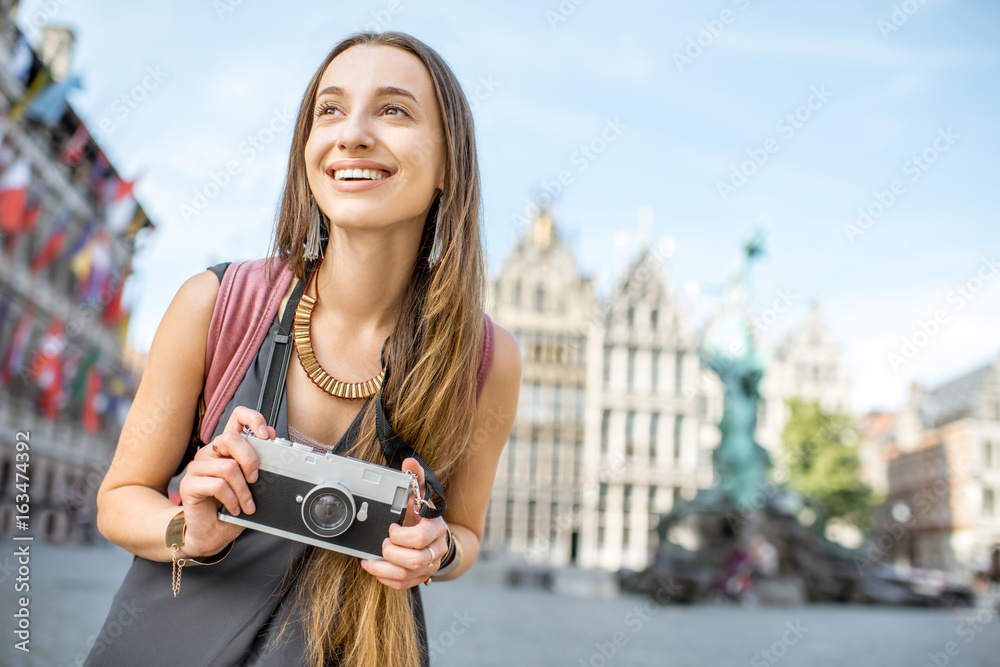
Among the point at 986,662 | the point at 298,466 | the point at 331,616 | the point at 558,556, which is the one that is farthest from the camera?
the point at 558,556

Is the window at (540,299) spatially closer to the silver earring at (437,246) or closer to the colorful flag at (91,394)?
the colorful flag at (91,394)

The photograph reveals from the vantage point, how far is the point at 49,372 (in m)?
20.4

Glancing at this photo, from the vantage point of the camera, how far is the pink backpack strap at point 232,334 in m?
1.40

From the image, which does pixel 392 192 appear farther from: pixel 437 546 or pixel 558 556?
pixel 558 556

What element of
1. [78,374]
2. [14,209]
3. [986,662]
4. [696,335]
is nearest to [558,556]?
[696,335]

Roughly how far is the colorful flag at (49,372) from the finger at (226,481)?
69.5 ft

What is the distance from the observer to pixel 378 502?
1.25 metres

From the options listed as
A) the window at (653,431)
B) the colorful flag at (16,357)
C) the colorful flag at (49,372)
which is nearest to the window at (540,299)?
the window at (653,431)

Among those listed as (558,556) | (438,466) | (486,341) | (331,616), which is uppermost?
(558,556)

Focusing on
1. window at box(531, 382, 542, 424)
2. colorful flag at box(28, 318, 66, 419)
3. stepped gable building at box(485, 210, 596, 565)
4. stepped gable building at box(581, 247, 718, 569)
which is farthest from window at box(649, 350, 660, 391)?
colorful flag at box(28, 318, 66, 419)

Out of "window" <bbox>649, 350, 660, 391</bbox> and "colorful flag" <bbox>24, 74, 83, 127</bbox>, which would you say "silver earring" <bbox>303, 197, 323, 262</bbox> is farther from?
"window" <bbox>649, 350, 660, 391</bbox>

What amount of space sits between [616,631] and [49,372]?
51.2 ft

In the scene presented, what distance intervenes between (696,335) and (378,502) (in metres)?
37.4

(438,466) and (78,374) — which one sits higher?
(78,374)
